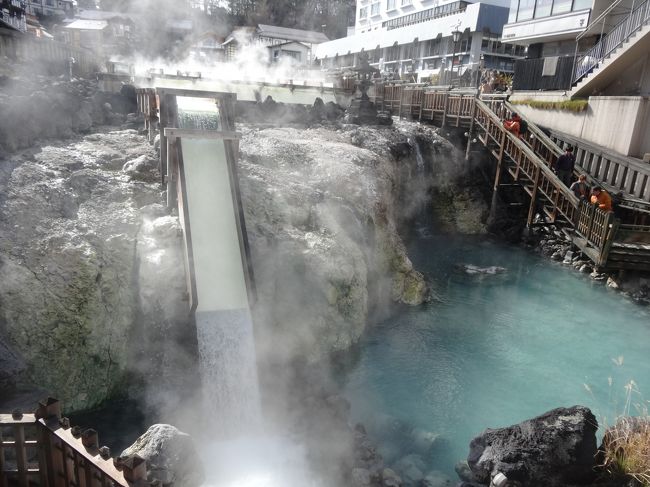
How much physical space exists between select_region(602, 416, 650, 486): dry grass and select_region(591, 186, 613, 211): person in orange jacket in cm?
881

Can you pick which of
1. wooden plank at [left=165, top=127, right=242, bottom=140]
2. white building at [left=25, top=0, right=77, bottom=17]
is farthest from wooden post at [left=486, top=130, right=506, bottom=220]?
white building at [left=25, top=0, right=77, bottom=17]

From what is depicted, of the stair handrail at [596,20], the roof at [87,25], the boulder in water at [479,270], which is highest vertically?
the roof at [87,25]

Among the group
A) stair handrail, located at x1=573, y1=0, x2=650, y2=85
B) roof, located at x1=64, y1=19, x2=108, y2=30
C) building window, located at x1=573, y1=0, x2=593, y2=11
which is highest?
roof, located at x1=64, y1=19, x2=108, y2=30

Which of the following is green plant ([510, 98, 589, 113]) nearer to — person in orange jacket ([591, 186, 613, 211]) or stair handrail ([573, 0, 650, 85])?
stair handrail ([573, 0, 650, 85])

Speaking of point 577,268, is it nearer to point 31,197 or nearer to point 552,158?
point 552,158

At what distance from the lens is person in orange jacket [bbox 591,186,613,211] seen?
13773mm

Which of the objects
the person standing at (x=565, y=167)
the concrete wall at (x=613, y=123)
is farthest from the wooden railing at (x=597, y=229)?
the concrete wall at (x=613, y=123)

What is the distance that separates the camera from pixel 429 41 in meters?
36.8

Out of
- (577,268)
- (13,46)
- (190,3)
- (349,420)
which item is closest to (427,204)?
(577,268)

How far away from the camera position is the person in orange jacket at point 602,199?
45.2 feet

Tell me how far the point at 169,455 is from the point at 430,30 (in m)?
36.7

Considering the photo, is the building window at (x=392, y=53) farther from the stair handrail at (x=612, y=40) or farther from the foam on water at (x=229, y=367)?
the foam on water at (x=229, y=367)

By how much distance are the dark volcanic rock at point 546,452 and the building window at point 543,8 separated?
21.0 m

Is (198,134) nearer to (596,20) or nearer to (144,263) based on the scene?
(144,263)
